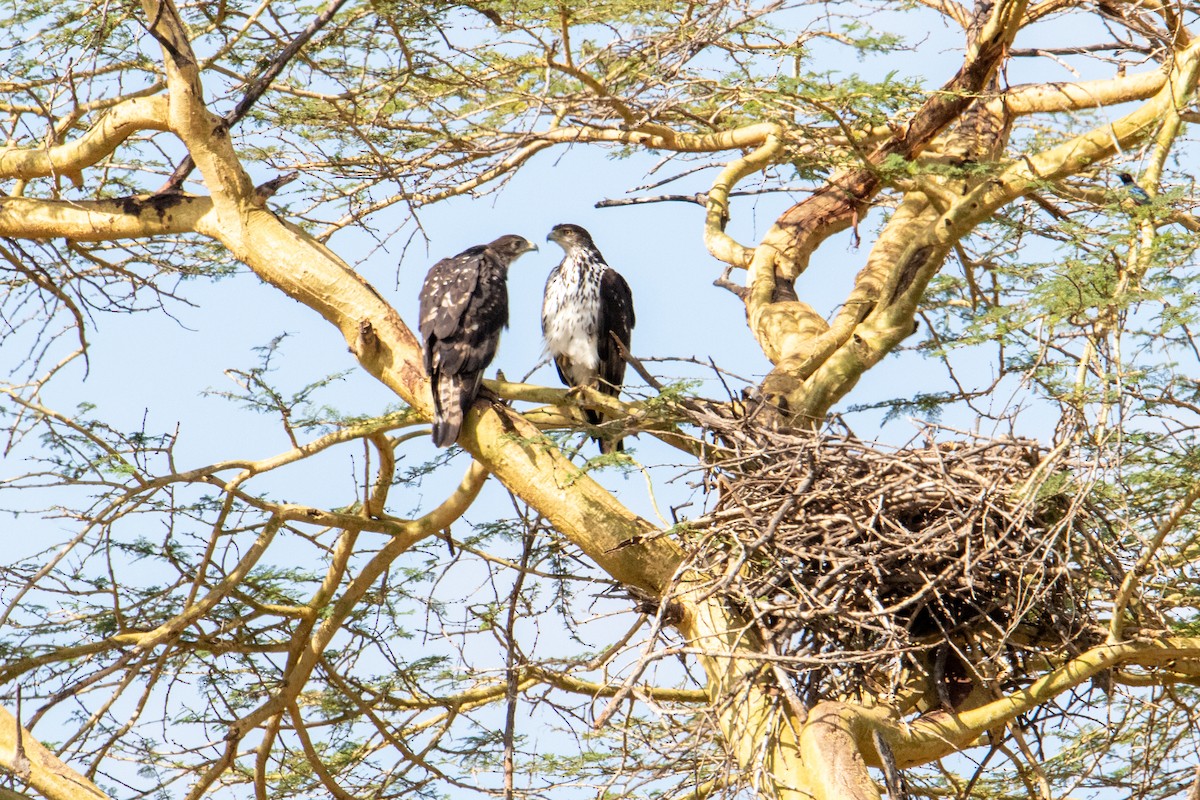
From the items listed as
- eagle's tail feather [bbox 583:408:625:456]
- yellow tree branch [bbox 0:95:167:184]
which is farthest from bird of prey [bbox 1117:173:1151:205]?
yellow tree branch [bbox 0:95:167:184]

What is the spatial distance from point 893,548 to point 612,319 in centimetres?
328

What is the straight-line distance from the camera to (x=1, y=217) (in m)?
6.42

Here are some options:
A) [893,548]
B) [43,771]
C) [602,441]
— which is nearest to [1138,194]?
[893,548]

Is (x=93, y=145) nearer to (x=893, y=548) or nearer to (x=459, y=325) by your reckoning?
(x=459, y=325)

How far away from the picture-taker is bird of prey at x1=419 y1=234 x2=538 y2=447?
5.82 m

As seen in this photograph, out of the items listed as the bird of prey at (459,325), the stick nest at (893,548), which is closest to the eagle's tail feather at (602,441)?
the bird of prey at (459,325)

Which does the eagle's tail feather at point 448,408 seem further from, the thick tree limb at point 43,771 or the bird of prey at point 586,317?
the bird of prey at point 586,317

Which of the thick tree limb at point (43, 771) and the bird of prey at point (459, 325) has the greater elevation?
the bird of prey at point (459, 325)

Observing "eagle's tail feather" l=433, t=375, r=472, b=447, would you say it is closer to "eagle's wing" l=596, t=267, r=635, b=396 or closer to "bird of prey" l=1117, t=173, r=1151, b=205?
"eagle's wing" l=596, t=267, r=635, b=396

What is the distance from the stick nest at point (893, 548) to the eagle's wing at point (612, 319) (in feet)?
8.62

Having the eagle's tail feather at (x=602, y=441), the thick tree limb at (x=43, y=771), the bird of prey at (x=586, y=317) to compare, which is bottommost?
the thick tree limb at (x=43, y=771)

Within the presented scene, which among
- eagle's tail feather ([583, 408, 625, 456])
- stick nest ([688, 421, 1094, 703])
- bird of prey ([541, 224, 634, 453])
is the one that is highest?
bird of prey ([541, 224, 634, 453])

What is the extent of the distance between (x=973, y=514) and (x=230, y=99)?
13.2 ft

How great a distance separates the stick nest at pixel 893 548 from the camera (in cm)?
532
